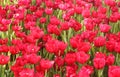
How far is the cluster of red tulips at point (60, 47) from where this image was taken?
7.48 ft

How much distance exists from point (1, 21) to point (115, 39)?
3.68 ft

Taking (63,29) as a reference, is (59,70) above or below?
below

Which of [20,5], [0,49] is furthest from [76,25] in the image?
[20,5]

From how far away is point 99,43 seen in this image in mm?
2680

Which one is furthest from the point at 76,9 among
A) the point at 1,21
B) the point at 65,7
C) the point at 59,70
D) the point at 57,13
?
the point at 59,70

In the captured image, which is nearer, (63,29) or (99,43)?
(99,43)

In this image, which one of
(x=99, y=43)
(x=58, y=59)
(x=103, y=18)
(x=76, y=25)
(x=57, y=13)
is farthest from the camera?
(x=57, y=13)

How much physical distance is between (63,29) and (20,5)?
101 centimetres

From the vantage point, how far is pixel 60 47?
2.49m

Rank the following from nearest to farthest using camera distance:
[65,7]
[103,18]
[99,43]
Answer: [99,43] < [103,18] < [65,7]

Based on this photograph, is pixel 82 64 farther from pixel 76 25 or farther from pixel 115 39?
pixel 76 25

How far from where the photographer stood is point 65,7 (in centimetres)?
371

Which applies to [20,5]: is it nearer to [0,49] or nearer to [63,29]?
[63,29]

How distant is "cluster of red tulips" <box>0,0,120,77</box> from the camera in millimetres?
2281
